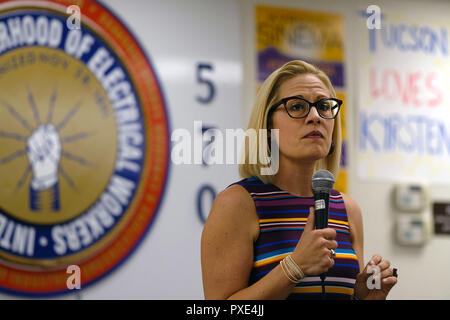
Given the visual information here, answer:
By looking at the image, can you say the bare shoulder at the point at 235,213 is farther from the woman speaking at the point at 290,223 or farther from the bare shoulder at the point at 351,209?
the bare shoulder at the point at 351,209

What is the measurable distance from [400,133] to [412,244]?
0.51m

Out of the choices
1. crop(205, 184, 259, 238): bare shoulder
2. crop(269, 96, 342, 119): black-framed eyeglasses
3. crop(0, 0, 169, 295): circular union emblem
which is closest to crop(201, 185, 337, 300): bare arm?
crop(205, 184, 259, 238): bare shoulder

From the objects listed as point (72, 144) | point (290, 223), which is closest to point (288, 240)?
point (290, 223)

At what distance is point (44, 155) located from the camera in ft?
6.75

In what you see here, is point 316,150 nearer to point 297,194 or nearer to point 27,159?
point 297,194

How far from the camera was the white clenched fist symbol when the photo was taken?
2.03 meters

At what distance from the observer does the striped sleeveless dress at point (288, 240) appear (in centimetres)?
87

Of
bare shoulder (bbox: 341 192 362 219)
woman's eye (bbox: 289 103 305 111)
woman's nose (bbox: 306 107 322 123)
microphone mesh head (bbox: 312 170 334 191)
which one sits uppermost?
woman's eye (bbox: 289 103 305 111)

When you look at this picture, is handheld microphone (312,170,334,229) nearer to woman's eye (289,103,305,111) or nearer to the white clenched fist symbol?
woman's eye (289,103,305,111)

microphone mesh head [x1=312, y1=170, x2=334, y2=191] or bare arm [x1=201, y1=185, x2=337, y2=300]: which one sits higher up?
microphone mesh head [x1=312, y1=170, x2=334, y2=191]

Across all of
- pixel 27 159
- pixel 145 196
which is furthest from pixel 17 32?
pixel 145 196

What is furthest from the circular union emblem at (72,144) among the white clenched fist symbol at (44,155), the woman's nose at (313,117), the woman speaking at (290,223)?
the woman's nose at (313,117)

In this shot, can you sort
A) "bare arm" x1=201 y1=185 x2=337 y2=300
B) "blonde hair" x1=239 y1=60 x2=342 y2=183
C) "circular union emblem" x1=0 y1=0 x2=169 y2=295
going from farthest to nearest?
"circular union emblem" x1=0 y1=0 x2=169 y2=295 → "blonde hair" x1=239 y1=60 x2=342 y2=183 → "bare arm" x1=201 y1=185 x2=337 y2=300

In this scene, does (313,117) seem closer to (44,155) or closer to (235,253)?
(235,253)
